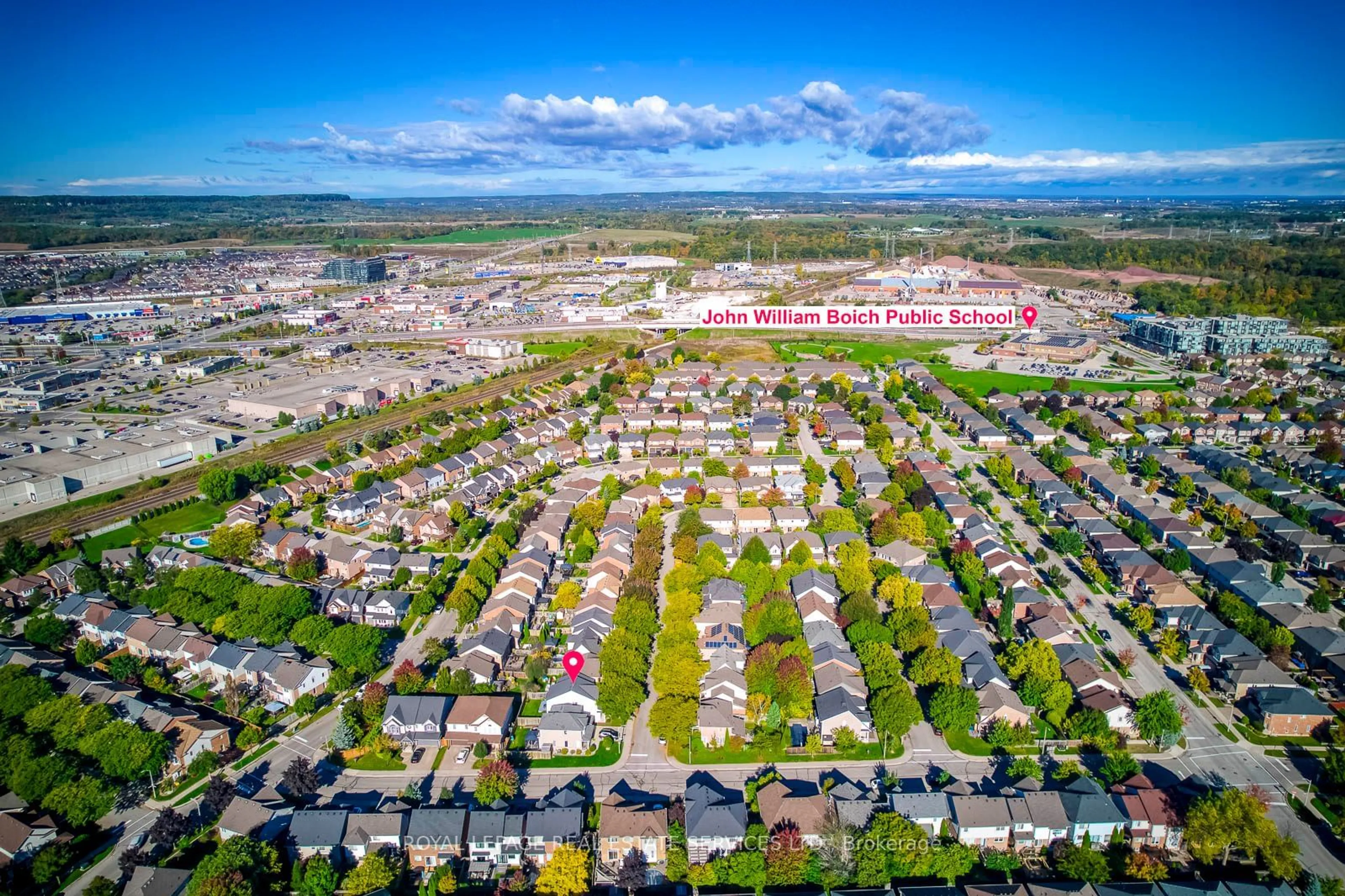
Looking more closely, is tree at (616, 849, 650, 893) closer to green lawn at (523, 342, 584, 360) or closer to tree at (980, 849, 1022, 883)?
tree at (980, 849, 1022, 883)

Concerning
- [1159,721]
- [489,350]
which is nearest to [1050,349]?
[489,350]

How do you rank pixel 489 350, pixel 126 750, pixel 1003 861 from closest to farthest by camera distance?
pixel 1003 861 < pixel 126 750 < pixel 489 350

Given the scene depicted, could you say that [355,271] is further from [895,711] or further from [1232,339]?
[895,711]

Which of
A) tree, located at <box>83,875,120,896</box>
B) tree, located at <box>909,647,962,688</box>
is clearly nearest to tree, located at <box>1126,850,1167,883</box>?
tree, located at <box>909,647,962,688</box>

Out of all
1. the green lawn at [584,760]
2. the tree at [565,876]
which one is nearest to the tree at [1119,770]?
the green lawn at [584,760]

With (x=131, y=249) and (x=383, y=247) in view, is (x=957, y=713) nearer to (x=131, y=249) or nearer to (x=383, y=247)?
(x=383, y=247)

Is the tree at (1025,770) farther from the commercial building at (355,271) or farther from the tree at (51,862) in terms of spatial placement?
the commercial building at (355,271)
